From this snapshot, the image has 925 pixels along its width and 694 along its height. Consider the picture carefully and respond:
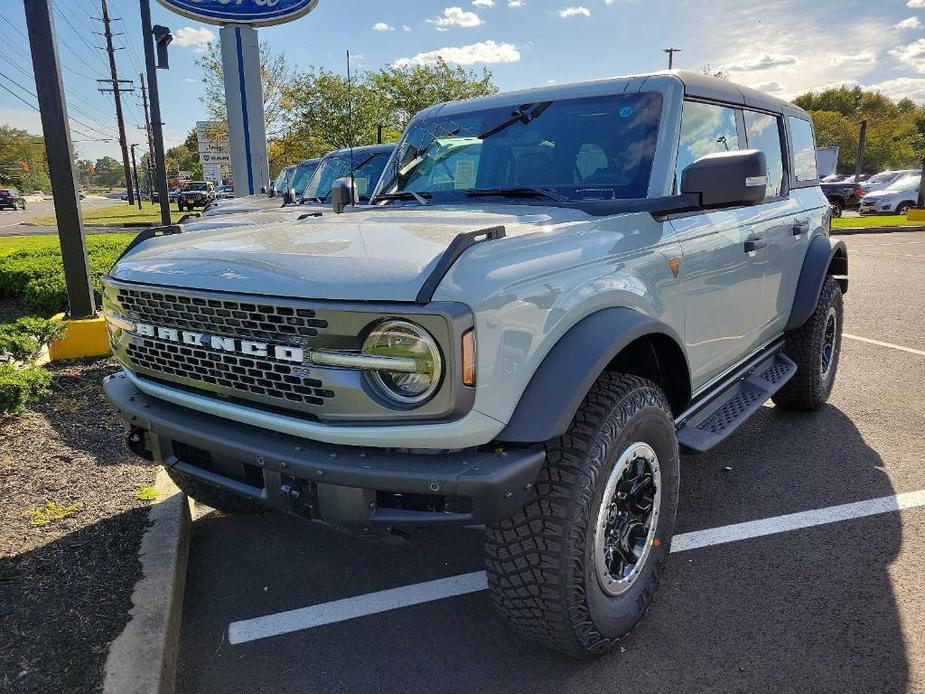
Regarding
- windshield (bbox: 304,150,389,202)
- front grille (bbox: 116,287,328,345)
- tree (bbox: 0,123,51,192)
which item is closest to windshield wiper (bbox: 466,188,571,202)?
front grille (bbox: 116,287,328,345)

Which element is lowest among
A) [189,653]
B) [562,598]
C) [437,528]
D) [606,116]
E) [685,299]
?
[189,653]

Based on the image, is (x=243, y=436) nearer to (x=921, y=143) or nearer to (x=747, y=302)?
(x=747, y=302)

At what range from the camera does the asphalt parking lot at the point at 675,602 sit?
241cm

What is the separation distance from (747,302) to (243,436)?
258cm

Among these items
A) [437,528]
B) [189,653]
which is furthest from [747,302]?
[189,653]

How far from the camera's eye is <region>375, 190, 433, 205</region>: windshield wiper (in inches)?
141

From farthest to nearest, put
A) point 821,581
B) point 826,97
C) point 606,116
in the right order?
point 826,97 < point 606,116 < point 821,581

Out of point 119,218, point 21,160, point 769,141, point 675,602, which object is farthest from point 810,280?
point 21,160

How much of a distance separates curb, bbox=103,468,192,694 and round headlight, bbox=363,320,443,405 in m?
1.28

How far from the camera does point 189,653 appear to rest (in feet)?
8.57

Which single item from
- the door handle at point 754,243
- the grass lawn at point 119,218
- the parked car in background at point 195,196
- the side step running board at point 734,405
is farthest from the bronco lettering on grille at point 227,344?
the parked car in background at point 195,196

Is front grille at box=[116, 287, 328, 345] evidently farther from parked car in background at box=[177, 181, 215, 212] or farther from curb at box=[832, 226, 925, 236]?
parked car in background at box=[177, 181, 215, 212]

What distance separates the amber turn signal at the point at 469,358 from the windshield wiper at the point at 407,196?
1.76m

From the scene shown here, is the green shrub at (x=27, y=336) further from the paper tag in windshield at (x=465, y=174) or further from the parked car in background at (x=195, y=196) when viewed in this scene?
the parked car in background at (x=195, y=196)
